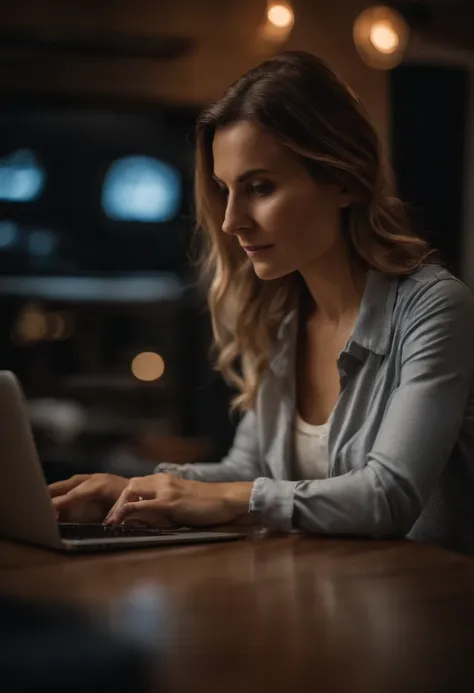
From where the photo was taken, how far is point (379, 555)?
1.06 meters

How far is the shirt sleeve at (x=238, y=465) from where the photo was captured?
1.64 m

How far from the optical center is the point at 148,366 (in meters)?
4.04

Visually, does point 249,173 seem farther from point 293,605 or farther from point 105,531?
point 293,605

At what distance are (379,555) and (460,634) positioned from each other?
12.9 inches

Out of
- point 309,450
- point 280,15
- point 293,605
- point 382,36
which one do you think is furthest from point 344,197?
point 382,36

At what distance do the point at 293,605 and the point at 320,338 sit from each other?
3.11 ft

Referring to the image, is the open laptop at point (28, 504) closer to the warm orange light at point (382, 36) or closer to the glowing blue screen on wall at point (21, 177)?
the warm orange light at point (382, 36)

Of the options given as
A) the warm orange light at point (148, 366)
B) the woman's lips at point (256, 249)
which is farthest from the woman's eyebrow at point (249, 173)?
the warm orange light at point (148, 366)

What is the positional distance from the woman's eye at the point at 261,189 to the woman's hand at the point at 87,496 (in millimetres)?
516

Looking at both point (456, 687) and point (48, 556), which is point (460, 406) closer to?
point (48, 556)

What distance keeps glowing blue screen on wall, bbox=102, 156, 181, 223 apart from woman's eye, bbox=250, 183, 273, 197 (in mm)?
2579

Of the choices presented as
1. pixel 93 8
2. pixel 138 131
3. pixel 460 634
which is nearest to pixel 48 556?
pixel 460 634

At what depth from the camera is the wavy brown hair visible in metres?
1.50

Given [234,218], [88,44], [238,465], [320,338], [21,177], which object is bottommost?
[238,465]
